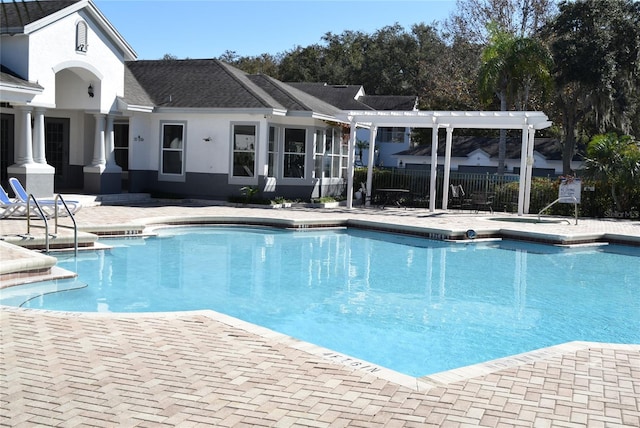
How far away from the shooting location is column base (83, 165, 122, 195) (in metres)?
21.0

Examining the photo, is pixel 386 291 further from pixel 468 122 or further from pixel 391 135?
pixel 391 135

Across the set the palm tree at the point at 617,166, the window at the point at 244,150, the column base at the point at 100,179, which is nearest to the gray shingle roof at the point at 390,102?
the palm tree at the point at 617,166

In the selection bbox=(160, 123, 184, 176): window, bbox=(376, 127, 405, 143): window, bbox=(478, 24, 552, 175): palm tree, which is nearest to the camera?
bbox=(160, 123, 184, 176): window

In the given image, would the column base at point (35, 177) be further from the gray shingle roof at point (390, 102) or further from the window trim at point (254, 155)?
the gray shingle roof at point (390, 102)

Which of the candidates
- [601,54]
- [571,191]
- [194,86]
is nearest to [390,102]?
[601,54]

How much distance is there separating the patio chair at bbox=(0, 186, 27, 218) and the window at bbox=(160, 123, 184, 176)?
856 cm

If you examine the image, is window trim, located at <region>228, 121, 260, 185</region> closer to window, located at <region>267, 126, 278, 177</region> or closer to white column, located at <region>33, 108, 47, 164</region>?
window, located at <region>267, 126, 278, 177</region>

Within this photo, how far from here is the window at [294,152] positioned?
23.3 meters

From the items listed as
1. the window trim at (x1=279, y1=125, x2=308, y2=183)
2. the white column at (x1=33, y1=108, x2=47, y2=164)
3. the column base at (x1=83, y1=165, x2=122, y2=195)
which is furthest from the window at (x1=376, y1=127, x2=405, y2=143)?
the white column at (x1=33, y1=108, x2=47, y2=164)

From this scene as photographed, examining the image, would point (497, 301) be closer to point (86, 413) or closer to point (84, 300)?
point (84, 300)

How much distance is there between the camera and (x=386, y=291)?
10.9 metres

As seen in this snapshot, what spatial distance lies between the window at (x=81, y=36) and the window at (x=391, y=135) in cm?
3133

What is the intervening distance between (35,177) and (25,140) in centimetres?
102

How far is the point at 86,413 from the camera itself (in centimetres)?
443
